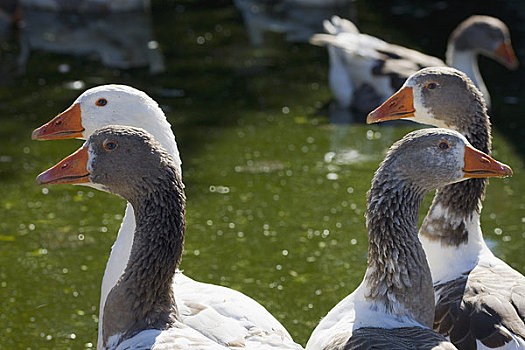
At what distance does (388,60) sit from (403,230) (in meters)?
4.72

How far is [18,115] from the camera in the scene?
7926 mm

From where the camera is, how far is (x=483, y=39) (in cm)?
812

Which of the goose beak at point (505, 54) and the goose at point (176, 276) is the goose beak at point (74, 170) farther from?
the goose beak at point (505, 54)

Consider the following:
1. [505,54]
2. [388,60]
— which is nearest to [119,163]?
[388,60]

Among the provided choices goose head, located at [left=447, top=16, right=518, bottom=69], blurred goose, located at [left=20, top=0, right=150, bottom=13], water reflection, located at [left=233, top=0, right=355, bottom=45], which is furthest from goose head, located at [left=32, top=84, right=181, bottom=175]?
blurred goose, located at [left=20, top=0, right=150, bottom=13]

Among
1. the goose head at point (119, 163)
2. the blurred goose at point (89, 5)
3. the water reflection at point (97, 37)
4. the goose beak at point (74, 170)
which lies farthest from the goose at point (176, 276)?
the blurred goose at point (89, 5)

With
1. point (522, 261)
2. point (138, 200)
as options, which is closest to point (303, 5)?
point (522, 261)

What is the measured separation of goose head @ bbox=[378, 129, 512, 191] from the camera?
3729mm

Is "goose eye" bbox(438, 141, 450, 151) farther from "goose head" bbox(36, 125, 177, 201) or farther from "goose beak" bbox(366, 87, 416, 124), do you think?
"goose head" bbox(36, 125, 177, 201)

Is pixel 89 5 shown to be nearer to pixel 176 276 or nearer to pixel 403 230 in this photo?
pixel 176 276

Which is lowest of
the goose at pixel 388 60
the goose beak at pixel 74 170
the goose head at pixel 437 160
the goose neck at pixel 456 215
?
the goose at pixel 388 60

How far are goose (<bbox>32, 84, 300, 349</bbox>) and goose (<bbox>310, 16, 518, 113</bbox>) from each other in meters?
4.12

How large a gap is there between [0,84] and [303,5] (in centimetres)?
431

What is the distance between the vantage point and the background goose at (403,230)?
3.66 m
